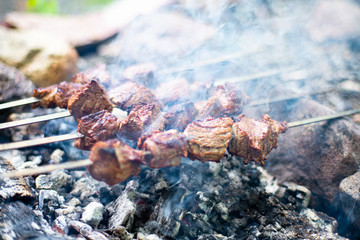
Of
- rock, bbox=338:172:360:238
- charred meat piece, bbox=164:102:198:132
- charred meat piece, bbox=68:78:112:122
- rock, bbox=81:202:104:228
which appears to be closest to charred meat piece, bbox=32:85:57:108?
charred meat piece, bbox=68:78:112:122

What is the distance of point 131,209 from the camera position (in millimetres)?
2475

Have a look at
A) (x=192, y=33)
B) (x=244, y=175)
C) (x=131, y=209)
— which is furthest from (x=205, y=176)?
(x=192, y=33)

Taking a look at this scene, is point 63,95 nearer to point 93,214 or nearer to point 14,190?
point 14,190

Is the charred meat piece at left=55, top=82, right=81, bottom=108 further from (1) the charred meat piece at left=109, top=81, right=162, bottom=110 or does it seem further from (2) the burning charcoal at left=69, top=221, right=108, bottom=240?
(2) the burning charcoal at left=69, top=221, right=108, bottom=240

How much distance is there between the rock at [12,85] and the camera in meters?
3.62

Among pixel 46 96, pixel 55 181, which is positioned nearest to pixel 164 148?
pixel 55 181

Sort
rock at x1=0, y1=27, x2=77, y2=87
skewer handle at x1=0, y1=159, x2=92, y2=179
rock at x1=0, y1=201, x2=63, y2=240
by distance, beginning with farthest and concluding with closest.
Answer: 1. rock at x1=0, y1=27, x2=77, y2=87
2. rock at x1=0, y1=201, x2=63, y2=240
3. skewer handle at x1=0, y1=159, x2=92, y2=179

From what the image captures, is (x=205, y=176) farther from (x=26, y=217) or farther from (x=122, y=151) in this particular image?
(x=26, y=217)

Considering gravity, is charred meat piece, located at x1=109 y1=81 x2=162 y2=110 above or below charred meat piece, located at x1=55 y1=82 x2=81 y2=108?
below

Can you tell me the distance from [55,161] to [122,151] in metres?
1.79

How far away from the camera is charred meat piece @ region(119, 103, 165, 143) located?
2.51 meters

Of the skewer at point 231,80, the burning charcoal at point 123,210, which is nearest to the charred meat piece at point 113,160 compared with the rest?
→ the burning charcoal at point 123,210

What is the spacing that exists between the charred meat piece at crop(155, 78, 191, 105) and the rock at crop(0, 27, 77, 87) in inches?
97.8

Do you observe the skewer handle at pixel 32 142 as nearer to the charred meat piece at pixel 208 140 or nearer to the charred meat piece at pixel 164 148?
the charred meat piece at pixel 164 148
